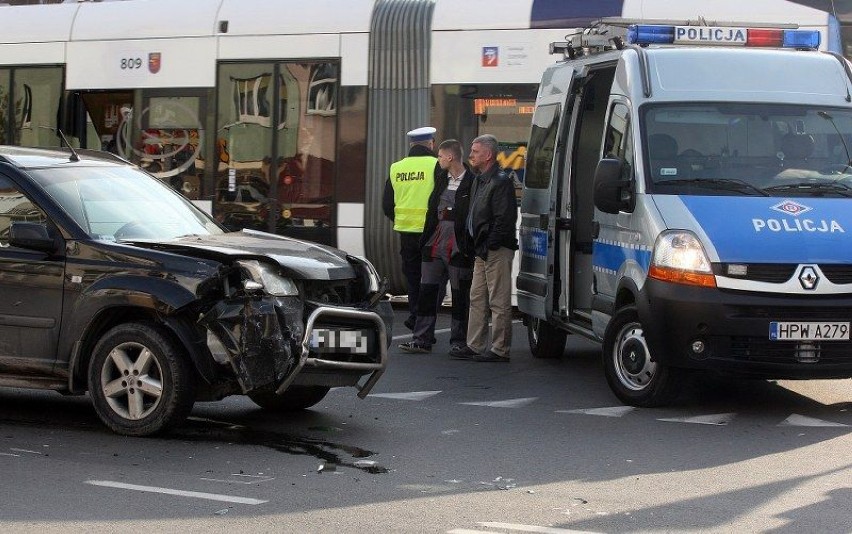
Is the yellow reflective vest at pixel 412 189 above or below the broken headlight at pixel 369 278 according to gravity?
above

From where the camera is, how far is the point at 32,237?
27.8ft

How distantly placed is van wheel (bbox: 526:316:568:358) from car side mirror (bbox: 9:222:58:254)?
4.96m

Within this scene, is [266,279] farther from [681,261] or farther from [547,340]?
[547,340]

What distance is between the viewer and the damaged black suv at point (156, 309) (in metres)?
8.12

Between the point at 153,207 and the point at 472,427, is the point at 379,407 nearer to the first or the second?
the point at 472,427

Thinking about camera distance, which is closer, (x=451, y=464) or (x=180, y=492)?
(x=180, y=492)

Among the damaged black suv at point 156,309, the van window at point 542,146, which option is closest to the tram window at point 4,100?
the van window at point 542,146

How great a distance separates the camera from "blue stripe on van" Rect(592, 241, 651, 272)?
9617mm

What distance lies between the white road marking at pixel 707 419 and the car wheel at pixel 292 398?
2.11 metres

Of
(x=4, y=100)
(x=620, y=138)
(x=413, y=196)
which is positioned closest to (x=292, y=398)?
(x=620, y=138)

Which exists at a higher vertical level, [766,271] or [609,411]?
[766,271]

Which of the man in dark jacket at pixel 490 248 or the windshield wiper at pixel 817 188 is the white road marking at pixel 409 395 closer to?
the man in dark jacket at pixel 490 248

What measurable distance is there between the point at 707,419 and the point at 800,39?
314cm

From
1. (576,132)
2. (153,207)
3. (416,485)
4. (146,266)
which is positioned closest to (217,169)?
(576,132)
